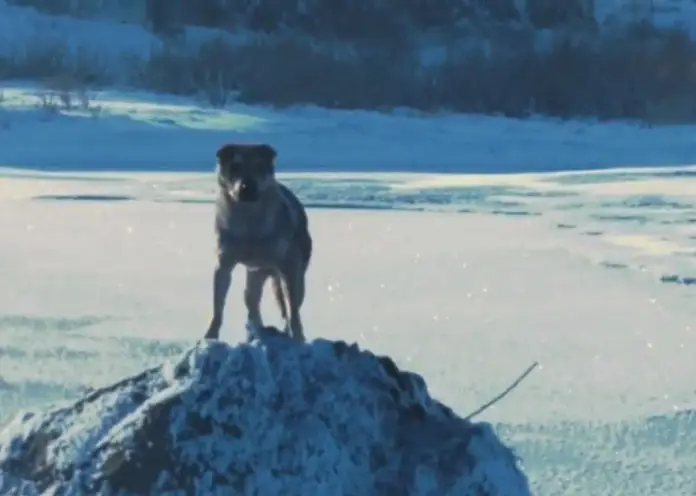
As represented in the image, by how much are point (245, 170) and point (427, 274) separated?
4007mm

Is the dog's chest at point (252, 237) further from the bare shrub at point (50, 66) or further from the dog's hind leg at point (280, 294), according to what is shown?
the bare shrub at point (50, 66)

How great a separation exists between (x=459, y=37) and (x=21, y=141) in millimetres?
15575

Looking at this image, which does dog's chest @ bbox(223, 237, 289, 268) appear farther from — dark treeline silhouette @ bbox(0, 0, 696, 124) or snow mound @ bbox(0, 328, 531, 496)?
dark treeline silhouette @ bbox(0, 0, 696, 124)

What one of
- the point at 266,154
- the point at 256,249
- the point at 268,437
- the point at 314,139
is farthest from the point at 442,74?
the point at 268,437

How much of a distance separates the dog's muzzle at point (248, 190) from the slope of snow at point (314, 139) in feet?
32.5

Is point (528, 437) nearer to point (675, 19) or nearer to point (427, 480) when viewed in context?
point (427, 480)

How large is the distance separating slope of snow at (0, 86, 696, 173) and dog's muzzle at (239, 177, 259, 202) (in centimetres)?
990

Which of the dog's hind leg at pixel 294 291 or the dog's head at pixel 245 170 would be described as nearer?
the dog's head at pixel 245 170

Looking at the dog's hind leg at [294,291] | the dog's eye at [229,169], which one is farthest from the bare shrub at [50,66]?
the dog's eye at [229,169]

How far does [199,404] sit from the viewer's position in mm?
2525

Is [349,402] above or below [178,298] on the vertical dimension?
above

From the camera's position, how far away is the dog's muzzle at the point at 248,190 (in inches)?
156

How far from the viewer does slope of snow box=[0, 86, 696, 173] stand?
47.8ft

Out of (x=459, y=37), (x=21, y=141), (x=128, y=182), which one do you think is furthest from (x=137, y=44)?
(x=128, y=182)
